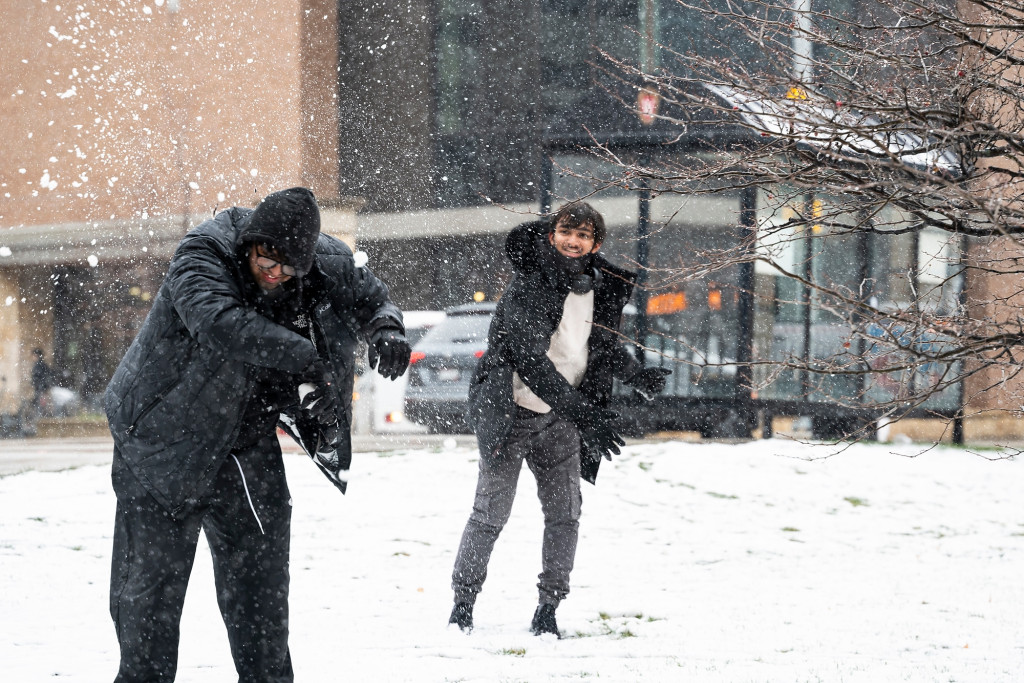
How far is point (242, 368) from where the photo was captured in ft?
8.96

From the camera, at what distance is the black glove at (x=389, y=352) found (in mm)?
2844

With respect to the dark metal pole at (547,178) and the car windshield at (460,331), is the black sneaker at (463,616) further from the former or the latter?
the dark metal pole at (547,178)

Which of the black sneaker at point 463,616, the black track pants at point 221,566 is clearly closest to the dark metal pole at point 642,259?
the black sneaker at point 463,616

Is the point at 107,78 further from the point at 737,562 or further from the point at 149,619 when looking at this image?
the point at 149,619

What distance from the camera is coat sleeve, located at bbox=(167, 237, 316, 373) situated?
255 cm

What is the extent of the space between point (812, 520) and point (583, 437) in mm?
4549

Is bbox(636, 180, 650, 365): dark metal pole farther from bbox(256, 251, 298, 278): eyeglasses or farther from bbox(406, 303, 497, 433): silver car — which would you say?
bbox(256, 251, 298, 278): eyeglasses

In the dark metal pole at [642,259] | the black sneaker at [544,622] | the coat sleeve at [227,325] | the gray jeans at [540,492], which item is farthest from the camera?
the dark metal pole at [642,259]

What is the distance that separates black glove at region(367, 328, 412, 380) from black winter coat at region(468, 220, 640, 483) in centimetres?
110

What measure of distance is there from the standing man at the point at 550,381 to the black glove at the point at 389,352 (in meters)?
1.10

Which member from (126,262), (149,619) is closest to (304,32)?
(126,262)

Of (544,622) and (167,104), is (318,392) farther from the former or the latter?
(167,104)

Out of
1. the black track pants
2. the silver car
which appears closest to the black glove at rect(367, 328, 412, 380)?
the black track pants

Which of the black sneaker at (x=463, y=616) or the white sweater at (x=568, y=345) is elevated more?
the white sweater at (x=568, y=345)
